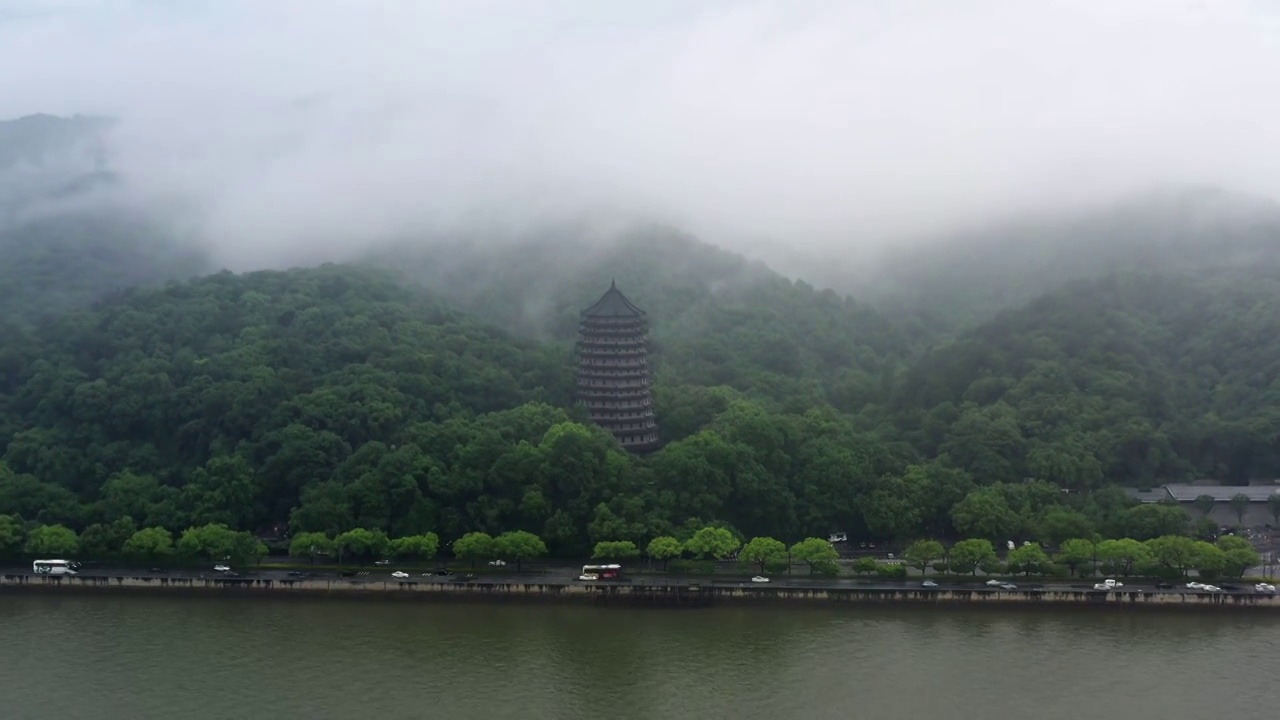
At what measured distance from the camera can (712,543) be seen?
47.0m

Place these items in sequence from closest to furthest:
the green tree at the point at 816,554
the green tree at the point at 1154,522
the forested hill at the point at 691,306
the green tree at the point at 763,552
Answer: the green tree at the point at 816,554 → the green tree at the point at 763,552 → the green tree at the point at 1154,522 → the forested hill at the point at 691,306

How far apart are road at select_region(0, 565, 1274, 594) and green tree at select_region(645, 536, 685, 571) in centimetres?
88

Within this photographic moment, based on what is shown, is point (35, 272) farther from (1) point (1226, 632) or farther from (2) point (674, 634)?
(1) point (1226, 632)

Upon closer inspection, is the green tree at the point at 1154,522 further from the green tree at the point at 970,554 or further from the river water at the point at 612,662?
the green tree at the point at 970,554

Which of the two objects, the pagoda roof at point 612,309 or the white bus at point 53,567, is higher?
the pagoda roof at point 612,309

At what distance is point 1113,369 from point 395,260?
6211 centimetres

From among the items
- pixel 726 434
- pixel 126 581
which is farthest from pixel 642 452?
pixel 126 581

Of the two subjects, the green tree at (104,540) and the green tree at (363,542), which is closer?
the green tree at (363,542)

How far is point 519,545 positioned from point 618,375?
57.6 ft

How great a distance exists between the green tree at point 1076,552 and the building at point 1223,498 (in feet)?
28.5

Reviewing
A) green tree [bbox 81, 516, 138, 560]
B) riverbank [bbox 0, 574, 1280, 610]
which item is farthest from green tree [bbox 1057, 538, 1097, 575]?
green tree [bbox 81, 516, 138, 560]

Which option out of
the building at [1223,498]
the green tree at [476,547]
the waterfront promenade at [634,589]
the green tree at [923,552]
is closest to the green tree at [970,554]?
the green tree at [923,552]

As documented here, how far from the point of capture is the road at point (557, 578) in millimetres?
44625

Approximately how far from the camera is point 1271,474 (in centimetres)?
5544
